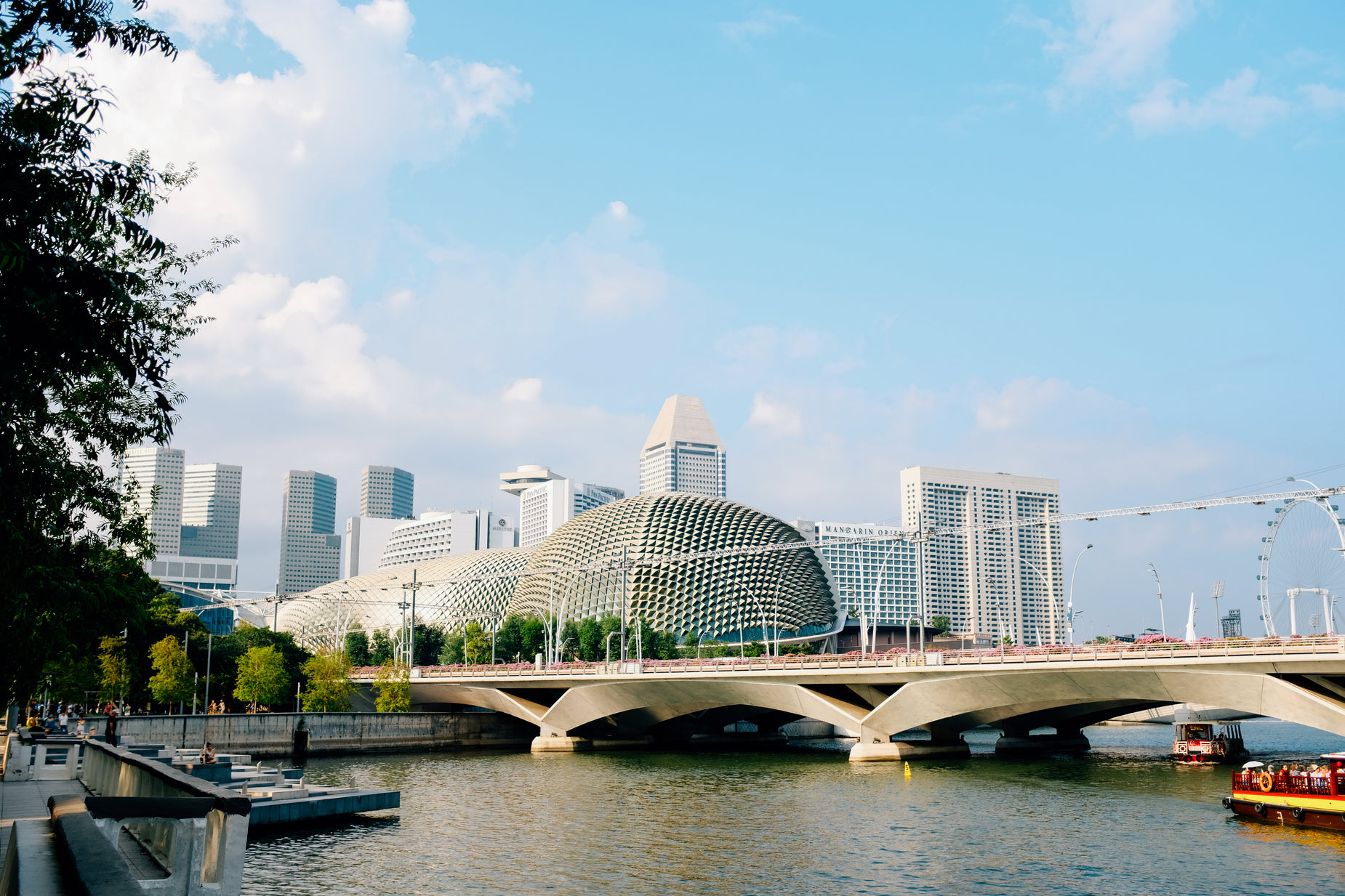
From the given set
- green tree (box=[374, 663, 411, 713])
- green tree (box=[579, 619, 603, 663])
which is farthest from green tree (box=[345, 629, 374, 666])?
green tree (box=[374, 663, 411, 713])

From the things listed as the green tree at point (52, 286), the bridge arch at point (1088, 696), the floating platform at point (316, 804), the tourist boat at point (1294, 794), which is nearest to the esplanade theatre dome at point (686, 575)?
the bridge arch at point (1088, 696)

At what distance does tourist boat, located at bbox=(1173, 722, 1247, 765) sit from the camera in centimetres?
5472

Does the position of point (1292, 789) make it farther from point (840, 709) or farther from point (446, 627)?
point (446, 627)

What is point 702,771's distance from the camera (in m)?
54.1

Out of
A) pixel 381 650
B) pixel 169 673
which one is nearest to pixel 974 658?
pixel 169 673

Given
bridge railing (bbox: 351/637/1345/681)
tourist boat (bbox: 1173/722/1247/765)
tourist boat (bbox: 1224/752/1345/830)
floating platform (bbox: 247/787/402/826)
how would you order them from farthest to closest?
tourist boat (bbox: 1173/722/1247/765), bridge railing (bbox: 351/637/1345/681), floating platform (bbox: 247/787/402/826), tourist boat (bbox: 1224/752/1345/830)

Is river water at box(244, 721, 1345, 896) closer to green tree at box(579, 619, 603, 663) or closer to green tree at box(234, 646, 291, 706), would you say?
green tree at box(234, 646, 291, 706)

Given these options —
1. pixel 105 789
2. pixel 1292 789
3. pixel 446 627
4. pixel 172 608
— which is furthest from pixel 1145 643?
pixel 446 627

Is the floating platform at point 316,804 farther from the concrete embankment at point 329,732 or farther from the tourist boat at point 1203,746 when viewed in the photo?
the tourist boat at point 1203,746

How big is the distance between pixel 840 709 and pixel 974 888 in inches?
1361

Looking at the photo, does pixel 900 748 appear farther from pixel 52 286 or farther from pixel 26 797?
pixel 52 286

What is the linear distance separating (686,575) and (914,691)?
76454 millimetres

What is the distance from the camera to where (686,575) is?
130750mm

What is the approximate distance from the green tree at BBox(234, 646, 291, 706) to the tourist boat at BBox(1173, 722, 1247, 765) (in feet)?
198
